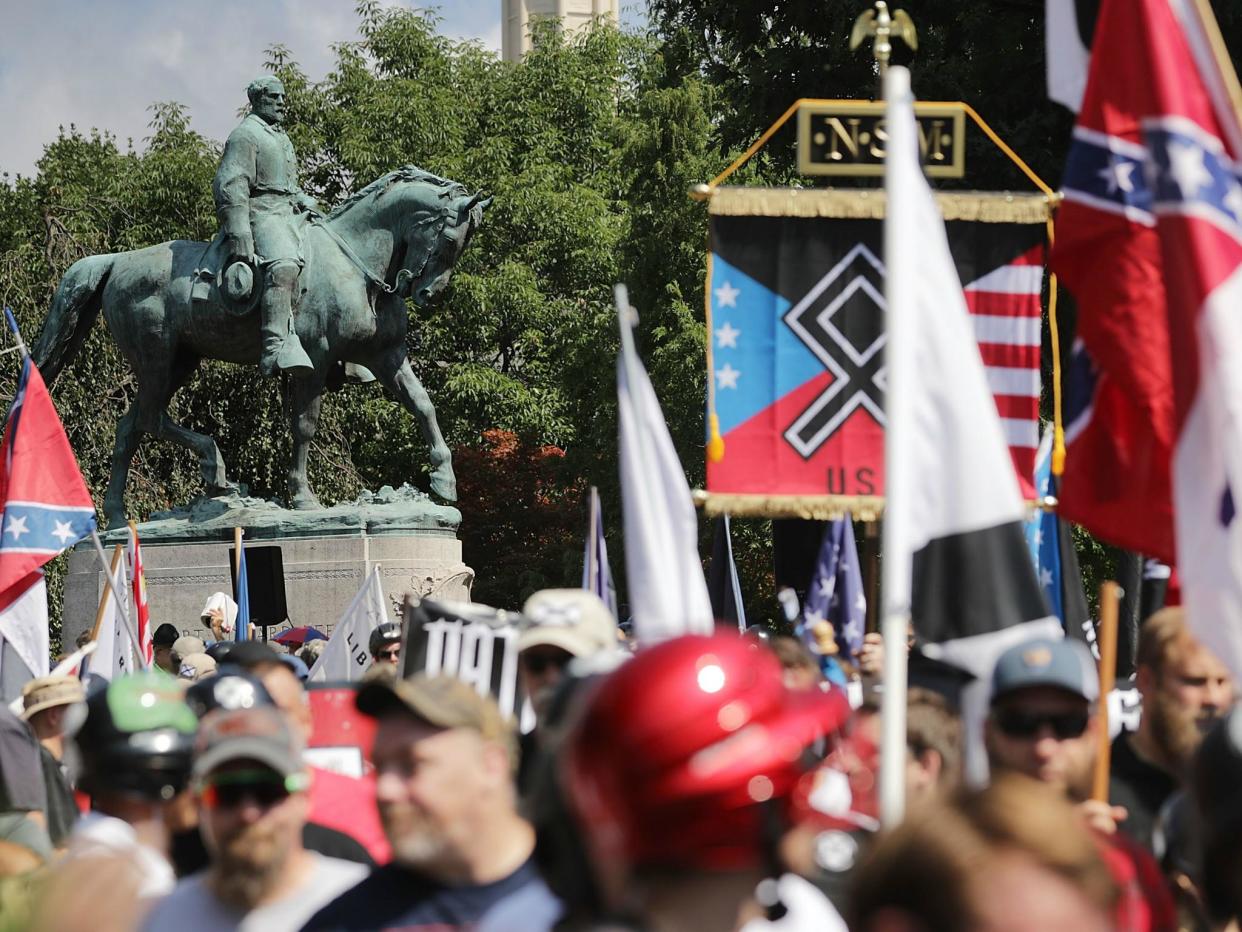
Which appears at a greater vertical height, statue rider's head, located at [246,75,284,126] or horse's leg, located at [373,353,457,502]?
statue rider's head, located at [246,75,284,126]


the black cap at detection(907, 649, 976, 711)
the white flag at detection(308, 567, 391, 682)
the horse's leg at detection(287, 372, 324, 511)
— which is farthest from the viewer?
the horse's leg at detection(287, 372, 324, 511)

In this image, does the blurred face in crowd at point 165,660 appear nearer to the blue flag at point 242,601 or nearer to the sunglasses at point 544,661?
the blue flag at point 242,601

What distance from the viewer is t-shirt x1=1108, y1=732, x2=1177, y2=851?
4.83 meters

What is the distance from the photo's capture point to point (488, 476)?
4091 centimetres

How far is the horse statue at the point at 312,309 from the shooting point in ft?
67.0

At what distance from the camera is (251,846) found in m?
4.02

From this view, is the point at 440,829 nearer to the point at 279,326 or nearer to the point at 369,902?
the point at 369,902

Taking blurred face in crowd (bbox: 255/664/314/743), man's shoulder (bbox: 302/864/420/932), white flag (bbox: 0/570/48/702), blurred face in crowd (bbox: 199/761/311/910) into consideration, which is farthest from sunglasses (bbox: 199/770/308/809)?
white flag (bbox: 0/570/48/702)

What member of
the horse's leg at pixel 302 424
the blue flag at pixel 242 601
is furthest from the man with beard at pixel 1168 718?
the horse's leg at pixel 302 424

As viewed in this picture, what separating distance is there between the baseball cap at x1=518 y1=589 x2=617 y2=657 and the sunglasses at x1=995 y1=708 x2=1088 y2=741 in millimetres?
1151

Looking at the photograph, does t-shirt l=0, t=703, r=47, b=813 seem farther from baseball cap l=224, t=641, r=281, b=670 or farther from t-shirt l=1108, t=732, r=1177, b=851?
t-shirt l=1108, t=732, r=1177, b=851

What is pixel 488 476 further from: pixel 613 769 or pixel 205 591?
pixel 613 769

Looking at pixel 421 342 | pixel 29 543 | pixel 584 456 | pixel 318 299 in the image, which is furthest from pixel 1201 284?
pixel 421 342

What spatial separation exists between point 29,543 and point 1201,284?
724cm
